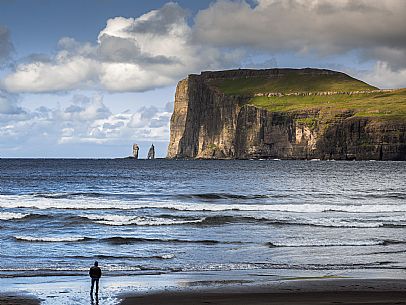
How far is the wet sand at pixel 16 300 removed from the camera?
21.5 meters

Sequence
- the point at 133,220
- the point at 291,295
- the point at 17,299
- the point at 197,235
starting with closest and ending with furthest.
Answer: the point at 17,299 → the point at 291,295 → the point at 197,235 → the point at 133,220

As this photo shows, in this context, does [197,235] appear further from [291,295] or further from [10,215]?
[291,295]

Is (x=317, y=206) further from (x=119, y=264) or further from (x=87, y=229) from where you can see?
(x=119, y=264)

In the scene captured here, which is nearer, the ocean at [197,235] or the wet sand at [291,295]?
the wet sand at [291,295]

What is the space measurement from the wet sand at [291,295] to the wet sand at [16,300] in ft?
9.78

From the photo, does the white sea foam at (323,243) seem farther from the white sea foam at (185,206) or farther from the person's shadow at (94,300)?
the white sea foam at (185,206)

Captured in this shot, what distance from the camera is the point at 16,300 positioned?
864 inches

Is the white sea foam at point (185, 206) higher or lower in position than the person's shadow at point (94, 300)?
higher

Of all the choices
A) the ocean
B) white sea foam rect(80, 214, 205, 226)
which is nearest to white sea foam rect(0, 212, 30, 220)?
the ocean

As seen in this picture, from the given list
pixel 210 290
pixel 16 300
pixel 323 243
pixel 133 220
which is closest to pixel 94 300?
pixel 16 300

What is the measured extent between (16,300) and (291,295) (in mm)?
9344

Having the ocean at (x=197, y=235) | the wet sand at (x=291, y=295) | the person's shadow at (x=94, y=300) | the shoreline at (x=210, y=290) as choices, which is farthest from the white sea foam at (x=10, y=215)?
the wet sand at (x=291, y=295)

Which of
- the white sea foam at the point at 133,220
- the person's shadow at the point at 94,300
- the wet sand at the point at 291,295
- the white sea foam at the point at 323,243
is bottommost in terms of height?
the person's shadow at the point at 94,300

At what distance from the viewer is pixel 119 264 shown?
31.2 meters
